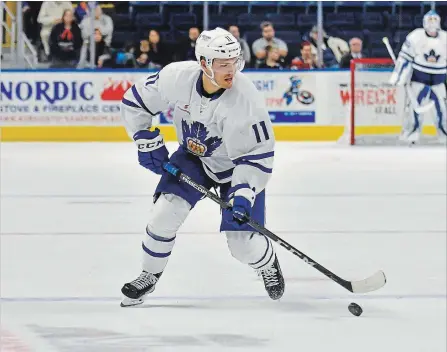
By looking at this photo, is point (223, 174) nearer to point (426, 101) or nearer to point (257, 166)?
point (257, 166)

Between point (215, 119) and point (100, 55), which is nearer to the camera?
point (215, 119)

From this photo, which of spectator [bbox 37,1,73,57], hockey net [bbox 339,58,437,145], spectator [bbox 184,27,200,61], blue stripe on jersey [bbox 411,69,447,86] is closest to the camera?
blue stripe on jersey [bbox 411,69,447,86]

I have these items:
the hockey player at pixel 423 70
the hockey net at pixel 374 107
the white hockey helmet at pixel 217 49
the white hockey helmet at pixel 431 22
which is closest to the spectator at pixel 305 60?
the hockey net at pixel 374 107

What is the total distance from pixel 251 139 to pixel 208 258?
1.14 meters

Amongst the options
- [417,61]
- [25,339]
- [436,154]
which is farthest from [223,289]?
[417,61]

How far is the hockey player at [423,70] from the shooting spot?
9398 mm

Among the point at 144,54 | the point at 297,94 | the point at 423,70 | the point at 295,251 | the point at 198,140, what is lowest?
the point at 297,94

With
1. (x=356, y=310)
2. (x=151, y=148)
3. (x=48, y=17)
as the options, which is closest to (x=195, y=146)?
(x=151, y=148)

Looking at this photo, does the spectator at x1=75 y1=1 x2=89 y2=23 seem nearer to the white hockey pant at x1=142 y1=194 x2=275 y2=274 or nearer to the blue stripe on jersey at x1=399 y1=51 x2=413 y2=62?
the blue stripe on jersey at x1=399 y1=51 x2=413 y2=62

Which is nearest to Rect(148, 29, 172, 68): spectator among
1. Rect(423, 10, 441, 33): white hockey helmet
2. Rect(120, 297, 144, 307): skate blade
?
Rect(423, 10, 441, 33): white hockey helmet

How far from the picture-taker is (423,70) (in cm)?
950

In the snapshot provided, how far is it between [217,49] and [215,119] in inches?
8.2

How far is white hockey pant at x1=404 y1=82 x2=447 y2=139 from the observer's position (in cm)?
946

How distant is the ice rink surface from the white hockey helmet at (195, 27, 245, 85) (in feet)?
2.32
